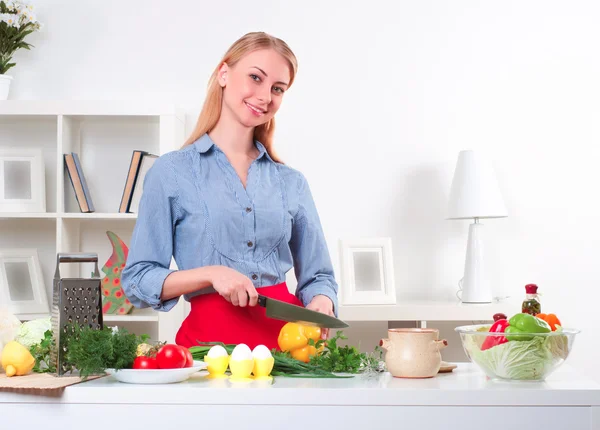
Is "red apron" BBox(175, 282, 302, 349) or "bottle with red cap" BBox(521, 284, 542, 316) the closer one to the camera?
"bottle with red cap" BBox(521, 284, 542, 316)

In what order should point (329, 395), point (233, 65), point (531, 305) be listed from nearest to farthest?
point (329, 395), point (531, 305), point (233, 65)

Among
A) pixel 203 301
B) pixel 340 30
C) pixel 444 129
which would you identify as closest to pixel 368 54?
pixel 340 30

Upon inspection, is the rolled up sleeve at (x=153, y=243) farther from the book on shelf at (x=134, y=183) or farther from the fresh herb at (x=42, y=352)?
the book on shelf at (x=134, y=183)

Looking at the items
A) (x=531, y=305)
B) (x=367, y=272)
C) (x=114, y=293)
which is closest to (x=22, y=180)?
(x=114, y=293)

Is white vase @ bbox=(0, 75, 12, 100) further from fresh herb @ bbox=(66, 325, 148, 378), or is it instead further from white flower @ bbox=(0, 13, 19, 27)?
fresh herb @ bbox=(66, 325, 148, 378)

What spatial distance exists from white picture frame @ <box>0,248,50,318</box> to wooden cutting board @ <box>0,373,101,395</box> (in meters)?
2.20

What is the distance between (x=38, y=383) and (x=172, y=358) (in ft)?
0.80

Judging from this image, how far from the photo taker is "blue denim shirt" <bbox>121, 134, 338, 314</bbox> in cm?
192

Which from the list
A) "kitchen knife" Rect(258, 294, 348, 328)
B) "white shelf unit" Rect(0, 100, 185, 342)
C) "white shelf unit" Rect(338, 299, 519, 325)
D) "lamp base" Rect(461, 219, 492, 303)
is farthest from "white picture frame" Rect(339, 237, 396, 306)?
"kitchen knife" Rect(258, 294, 348, 328)

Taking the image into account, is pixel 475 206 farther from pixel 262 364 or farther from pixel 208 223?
pixel 262 364

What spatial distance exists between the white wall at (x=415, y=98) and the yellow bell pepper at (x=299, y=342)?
2.06 metres

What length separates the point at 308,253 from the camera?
216 centimetres

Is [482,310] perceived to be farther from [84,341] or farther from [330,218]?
[84,341]

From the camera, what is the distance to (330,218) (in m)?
3.80
